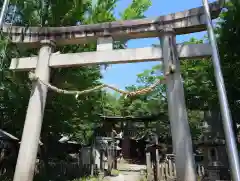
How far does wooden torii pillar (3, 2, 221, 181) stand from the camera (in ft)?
16.1

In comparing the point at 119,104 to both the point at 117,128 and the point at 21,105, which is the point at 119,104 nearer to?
the point at 117,128

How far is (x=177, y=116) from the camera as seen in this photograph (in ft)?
16.2

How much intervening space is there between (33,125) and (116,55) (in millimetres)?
2702

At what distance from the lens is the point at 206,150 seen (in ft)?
37.5

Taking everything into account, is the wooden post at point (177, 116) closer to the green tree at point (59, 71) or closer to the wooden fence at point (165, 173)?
the green tree at point (59, 71)

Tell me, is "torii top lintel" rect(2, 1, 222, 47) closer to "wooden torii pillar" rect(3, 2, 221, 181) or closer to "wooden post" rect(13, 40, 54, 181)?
"wooden torii pillar" rect(3, 2, 221, 181)

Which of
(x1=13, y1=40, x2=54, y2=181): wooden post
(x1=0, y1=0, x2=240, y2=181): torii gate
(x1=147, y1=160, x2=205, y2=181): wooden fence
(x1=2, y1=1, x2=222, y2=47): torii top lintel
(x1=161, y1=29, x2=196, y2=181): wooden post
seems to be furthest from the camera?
(x1=147, y1=160, x2=205, y2=181): wooden fence

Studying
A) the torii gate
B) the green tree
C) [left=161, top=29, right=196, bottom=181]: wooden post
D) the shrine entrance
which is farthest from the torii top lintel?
the shrine entrance

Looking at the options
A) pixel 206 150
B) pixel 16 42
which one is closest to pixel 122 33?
pixel 16 42

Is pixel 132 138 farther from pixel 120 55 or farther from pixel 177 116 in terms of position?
pixel 177 116

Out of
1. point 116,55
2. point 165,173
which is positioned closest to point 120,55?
point 116,55

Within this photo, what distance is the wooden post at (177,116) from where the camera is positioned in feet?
15.1

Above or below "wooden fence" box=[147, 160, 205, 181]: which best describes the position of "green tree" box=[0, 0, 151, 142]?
above

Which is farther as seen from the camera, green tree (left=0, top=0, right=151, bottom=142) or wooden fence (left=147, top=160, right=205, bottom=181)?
wooden fence (left=147, top=160, right=205, bottom=181)
